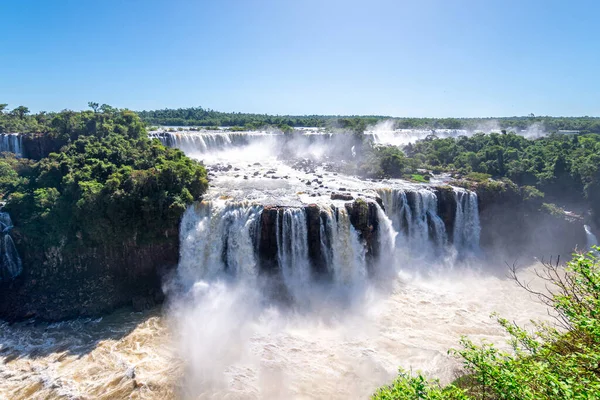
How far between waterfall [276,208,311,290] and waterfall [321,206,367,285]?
53.6 inches

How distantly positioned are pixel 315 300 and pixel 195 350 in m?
7.21

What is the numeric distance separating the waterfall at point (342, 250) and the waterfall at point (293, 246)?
1.36 meters

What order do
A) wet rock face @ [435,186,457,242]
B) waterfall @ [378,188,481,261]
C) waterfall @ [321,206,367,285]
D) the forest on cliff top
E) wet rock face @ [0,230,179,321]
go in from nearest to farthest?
the forest on cliff top
wet rock face @ [0,230,179,321]
waterfall @ [321,206,367,285]
waterfall @ [378,188,481,261]
wet rock face @ [435,186,457,242]

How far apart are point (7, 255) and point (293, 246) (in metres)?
18.2

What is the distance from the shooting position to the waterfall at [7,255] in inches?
822

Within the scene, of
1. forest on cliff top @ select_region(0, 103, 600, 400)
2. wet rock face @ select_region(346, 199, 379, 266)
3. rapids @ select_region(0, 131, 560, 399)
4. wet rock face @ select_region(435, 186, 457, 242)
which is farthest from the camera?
wet rock face @ select_region(435, 186, 457, 242)

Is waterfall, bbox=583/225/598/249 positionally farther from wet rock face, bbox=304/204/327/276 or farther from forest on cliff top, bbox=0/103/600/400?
wet rock face, bbox=304/204/327/276

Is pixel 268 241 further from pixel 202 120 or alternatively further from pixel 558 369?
pixel 202 120

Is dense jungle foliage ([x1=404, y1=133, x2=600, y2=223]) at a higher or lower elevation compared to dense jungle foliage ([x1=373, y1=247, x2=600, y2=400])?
higher

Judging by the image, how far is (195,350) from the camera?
623 inches

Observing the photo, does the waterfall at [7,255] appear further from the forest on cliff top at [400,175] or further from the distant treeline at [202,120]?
the distant treeline at [202,120]

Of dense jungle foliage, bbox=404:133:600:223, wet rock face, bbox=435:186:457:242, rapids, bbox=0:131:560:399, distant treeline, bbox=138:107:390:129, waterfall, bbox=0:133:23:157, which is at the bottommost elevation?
rapids, bbox=0:131:560:399

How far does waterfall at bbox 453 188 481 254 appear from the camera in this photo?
2614cm

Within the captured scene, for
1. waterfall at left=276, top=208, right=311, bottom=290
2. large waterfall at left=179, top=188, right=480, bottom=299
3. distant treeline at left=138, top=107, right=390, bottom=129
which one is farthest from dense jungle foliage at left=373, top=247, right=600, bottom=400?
distant treeline at left=138, top=107, right=390, bottom=129
